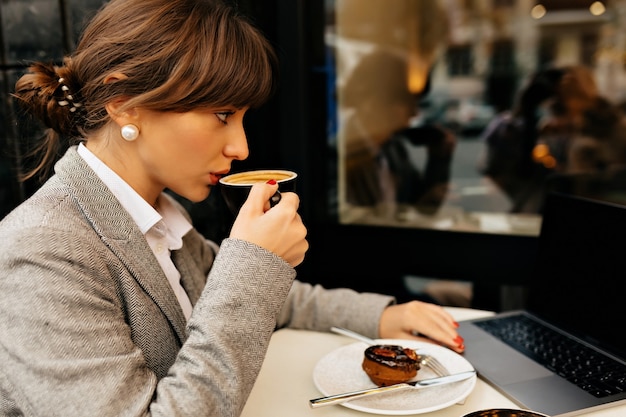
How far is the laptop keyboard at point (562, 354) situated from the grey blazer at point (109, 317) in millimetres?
564

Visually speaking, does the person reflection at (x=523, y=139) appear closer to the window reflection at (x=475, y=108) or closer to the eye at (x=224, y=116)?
the window reflection at (x=475, y=108)

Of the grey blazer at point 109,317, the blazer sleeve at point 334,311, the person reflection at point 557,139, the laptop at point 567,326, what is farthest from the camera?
the person reflection at point 557,139

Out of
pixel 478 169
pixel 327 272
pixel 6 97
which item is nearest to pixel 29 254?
pixel 6 97

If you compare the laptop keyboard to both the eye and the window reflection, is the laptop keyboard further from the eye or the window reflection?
the window reflection

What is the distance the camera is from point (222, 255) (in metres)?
0.91

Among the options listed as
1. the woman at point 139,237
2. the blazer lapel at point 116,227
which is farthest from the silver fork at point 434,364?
the blazer lapel at point 116,227

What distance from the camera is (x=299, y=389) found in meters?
1.07

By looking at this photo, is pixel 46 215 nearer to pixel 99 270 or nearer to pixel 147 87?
pixel 99 270

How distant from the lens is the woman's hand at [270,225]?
924 mm

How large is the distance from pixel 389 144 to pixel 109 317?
1.86 metres

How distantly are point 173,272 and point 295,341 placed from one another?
1.05 feet

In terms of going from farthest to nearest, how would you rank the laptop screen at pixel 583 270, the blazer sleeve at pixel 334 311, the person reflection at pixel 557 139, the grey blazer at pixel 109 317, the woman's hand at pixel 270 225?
1. the person reflection at pixel 557 139
2. the blazer sleeve at pixel 334 311
3. the laptop screen at pixel 583 270
4. the woman's hand at pixel 270 225
5. the grey blazer at pixel 109 317

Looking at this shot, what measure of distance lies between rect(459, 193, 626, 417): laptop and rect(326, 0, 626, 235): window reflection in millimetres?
1136

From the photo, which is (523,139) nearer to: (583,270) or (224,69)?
(583,270)
